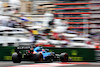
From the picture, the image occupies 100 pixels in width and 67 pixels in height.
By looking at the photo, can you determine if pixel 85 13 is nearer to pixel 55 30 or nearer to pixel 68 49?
pixel 55 30

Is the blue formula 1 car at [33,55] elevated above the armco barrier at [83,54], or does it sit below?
above

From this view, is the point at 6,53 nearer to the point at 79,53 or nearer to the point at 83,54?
the point at 79,53

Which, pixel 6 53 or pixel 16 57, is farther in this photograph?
pixel 6 53

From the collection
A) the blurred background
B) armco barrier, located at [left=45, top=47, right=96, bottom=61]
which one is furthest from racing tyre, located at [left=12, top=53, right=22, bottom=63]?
the blurred background

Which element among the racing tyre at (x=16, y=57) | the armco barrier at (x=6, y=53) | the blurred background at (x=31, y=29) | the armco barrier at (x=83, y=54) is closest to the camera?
the racing tyre at (x=16, y=57)

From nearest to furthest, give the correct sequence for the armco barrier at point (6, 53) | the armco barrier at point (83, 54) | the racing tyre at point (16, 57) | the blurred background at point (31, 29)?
1. the racing tyre at point (16, 57)
2. the armco barrier at point (83, 54)
3. the armco barrier at point (6, 53)
4. the blurred background at point (31, 29)

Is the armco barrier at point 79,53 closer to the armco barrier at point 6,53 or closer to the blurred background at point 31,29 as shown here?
the armco barrier at point 6,53

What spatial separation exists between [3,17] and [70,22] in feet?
81.8

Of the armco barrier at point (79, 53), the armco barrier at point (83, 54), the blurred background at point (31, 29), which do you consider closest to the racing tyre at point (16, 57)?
the armco barrier at point (79, 53)

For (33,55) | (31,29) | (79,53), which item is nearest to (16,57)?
(33,55)

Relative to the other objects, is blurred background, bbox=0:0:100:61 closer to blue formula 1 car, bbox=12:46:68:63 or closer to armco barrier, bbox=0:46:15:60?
armco barrier, bbox=0:46:15:60

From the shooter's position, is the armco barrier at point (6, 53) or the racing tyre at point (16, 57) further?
the armco barrier at point (6, 53)

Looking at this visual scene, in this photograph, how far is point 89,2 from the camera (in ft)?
160

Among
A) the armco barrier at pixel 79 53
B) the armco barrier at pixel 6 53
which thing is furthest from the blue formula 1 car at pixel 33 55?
the armco barrier at pixel 6 53
